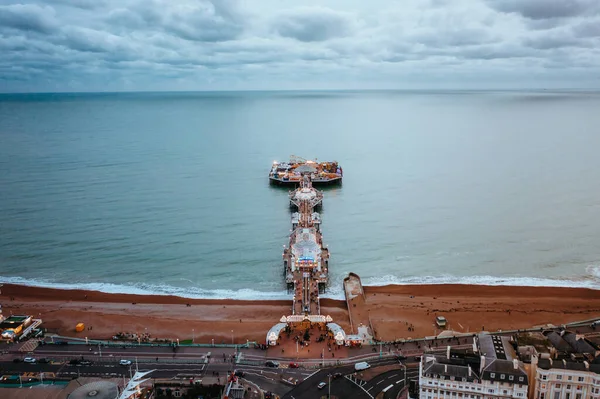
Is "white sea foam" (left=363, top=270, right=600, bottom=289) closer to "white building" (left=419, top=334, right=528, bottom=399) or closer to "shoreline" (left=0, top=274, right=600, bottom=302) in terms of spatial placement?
"shoreline" (left=0, top=274, right=600, bottom=302)

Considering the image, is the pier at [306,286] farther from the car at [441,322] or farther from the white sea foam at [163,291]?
the car at [441,322]

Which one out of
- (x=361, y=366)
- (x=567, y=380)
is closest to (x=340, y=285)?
(x=361, y=366)

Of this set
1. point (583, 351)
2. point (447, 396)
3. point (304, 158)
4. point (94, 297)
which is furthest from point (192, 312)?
point (304, 158)

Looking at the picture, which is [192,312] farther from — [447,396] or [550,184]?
[550,184]

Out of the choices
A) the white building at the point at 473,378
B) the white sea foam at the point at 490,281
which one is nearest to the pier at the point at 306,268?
the white sea foam at the point at 490,281

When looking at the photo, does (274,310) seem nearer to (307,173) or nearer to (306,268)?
(306,268)

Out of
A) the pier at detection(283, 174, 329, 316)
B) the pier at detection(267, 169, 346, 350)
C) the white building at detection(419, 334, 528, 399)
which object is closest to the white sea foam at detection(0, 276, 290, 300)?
the pier at detection(283, 174, 329, 316)
